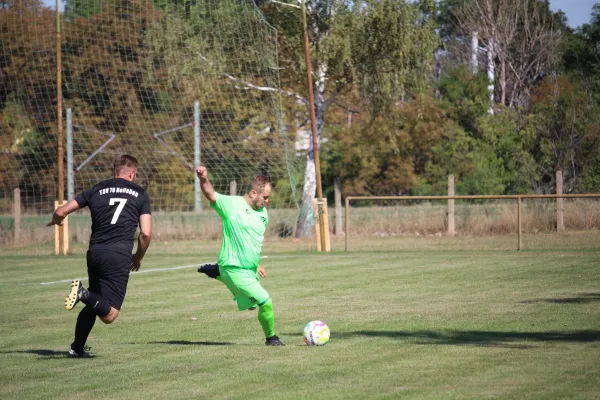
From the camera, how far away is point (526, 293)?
14406 mm

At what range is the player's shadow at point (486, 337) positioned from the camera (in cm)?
945

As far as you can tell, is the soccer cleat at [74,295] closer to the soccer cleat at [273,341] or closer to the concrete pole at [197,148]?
the soccer cleat at [273,341]

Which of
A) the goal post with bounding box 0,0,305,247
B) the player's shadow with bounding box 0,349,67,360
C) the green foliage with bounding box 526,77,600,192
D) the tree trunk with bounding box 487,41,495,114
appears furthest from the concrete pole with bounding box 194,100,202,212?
the player's shadow with bounding box 0,349,67,360

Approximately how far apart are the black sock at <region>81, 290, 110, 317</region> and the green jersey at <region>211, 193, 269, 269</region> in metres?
1.36

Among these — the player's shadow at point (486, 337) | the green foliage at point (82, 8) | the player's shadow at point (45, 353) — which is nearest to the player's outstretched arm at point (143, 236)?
the player's shadow at point (45, 353)

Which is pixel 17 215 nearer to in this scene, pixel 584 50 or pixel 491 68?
pixel 491 68

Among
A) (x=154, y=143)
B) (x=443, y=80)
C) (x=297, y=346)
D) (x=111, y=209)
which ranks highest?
(x=443, y=80)

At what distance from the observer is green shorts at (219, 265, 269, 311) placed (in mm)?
9492

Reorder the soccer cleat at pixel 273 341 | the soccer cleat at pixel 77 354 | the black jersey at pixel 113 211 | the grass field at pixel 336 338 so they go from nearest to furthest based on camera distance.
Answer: the grass field at pixel 336 338 → the black jersey at pixel 113 211 → the soccer cleat at pixel 77 354 → the soccer cleat at pixel 273 341

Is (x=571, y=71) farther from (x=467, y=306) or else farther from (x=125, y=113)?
(x=467, y=306)

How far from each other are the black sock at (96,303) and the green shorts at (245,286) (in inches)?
53.5

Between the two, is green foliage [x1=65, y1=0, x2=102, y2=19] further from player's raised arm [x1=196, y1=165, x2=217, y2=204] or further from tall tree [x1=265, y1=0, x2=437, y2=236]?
player's raised arm [x1=196, y1=165, x2=217, y2=204]

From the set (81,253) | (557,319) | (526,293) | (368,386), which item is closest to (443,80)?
(81,253)

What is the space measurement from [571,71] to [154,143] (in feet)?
92.0
